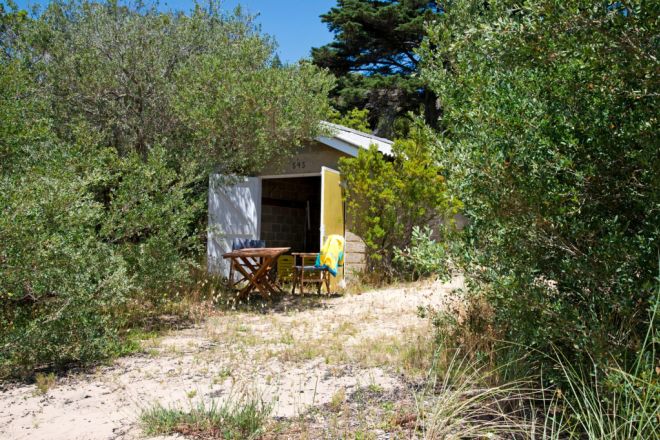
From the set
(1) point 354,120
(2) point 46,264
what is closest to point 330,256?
(2) point 46,264

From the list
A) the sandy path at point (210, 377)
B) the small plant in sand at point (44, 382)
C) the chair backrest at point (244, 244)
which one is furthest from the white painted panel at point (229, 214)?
the small plant in sand at point (44, 382)

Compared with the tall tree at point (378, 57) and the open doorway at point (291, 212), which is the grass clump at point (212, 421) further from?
the tall tree at point (378, 57)

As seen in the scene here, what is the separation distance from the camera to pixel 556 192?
3145 millimetres

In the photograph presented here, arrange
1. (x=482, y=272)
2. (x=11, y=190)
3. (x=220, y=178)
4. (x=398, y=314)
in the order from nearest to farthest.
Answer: (x=482, y=272), (x=11, y=190), (x=398, y=314), (x=220, y=178)

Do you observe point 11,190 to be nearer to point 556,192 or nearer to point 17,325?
point 17,325

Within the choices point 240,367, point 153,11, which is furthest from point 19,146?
point 153,11

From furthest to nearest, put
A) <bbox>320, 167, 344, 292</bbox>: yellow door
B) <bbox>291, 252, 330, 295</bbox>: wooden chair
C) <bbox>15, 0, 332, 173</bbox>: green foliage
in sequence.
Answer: <bbox>320, 167, 344, 292</bbox>: yellow door, <bbox>291, 252, 330, 295</bbox>: wooden chair, <bbox>15, 0, 332, 173</bbox>: green foliage

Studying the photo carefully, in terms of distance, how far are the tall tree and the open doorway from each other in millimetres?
6410

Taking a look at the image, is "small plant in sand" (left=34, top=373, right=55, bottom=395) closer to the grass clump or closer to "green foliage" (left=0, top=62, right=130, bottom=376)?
"green foliage" (left=0, top=62, right=130, bottom=376)

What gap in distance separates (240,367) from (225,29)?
21.7 ft

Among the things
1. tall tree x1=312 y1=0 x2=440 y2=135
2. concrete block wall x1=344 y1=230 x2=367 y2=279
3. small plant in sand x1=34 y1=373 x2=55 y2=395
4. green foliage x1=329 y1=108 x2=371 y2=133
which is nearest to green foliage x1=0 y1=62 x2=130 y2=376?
small plant in sand x1=34 y1=373 x2=55 y2=395

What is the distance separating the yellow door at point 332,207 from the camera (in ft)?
32.0

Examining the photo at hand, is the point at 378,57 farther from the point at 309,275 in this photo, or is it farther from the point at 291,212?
the point at 309,275

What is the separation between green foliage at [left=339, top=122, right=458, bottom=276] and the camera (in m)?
9.97
